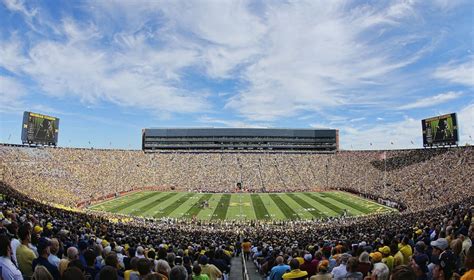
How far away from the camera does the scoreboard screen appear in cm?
7338

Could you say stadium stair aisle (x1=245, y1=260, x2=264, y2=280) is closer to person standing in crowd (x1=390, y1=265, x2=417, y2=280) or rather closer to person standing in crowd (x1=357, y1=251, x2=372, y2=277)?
person standing in crowd (x1=357, y1=251, x2=372, y2=277)

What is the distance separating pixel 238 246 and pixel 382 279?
17377mm

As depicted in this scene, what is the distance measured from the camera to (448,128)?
7444 cm

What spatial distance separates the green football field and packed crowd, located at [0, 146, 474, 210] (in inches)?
225

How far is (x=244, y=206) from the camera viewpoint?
60531mm

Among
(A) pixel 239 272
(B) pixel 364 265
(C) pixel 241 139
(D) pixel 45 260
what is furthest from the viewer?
(C) pixel 241 139

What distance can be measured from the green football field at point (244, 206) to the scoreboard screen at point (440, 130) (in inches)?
917

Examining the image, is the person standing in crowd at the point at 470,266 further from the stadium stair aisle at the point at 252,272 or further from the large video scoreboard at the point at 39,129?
the large video scoreboard at the point at 39,129

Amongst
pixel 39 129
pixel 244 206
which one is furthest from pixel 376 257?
pixel 39 129

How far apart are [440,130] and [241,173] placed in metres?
47.1

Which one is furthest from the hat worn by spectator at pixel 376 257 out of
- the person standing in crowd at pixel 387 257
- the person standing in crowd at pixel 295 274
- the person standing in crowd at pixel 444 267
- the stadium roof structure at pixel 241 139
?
the stadium roof structure at pixel 241 139

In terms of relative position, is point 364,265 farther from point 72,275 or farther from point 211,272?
point 72,275

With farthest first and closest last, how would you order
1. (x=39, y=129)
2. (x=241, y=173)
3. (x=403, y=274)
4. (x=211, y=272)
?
1. (x=241, y=173)
2. (x=39, y=129)
3. (x=211, y=272)
4. (x=403, y=274)

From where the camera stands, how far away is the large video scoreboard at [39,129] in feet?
252
